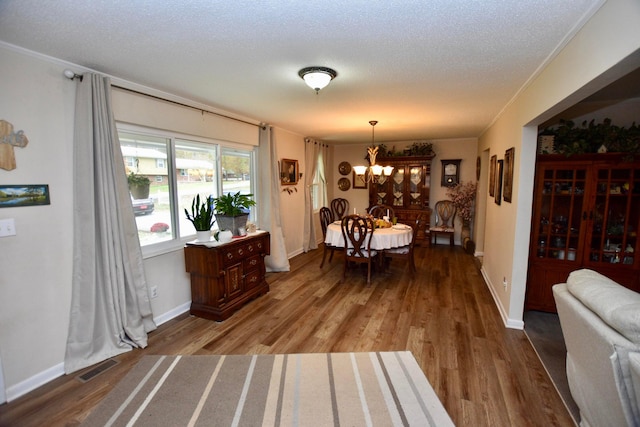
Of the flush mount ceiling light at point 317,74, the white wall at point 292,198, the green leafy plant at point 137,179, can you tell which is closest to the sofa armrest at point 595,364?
the flush mount ceiling light at point 317,74

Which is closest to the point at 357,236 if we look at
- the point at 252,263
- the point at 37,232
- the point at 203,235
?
the point at 252,263

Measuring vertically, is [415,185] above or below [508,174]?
below

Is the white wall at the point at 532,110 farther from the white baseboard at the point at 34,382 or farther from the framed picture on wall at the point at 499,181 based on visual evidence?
the white baseboard at the point at 34,382

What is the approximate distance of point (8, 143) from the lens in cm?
202

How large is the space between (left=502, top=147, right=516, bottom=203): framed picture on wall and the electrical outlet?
427 cm

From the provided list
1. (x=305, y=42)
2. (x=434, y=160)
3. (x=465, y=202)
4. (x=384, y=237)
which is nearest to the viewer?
(x=305, y=42)

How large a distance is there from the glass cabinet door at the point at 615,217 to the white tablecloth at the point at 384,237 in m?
2.03

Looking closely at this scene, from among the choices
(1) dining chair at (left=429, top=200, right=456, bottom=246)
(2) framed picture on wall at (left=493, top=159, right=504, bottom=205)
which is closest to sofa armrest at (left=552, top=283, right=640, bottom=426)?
(2) framed picture on wall at (left=493, top=159, right=504, bottom=205)

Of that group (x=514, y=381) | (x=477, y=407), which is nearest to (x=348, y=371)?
(x=477, y=407)

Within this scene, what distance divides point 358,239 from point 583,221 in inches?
98.0

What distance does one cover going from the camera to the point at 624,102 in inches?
126

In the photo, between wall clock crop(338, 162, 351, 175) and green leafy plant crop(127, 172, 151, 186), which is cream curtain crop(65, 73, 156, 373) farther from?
wall clock crop(338, 162, 351, 175)

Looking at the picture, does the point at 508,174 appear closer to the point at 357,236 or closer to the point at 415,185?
the point at 357,236

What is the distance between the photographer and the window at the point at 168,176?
9.79 feet
